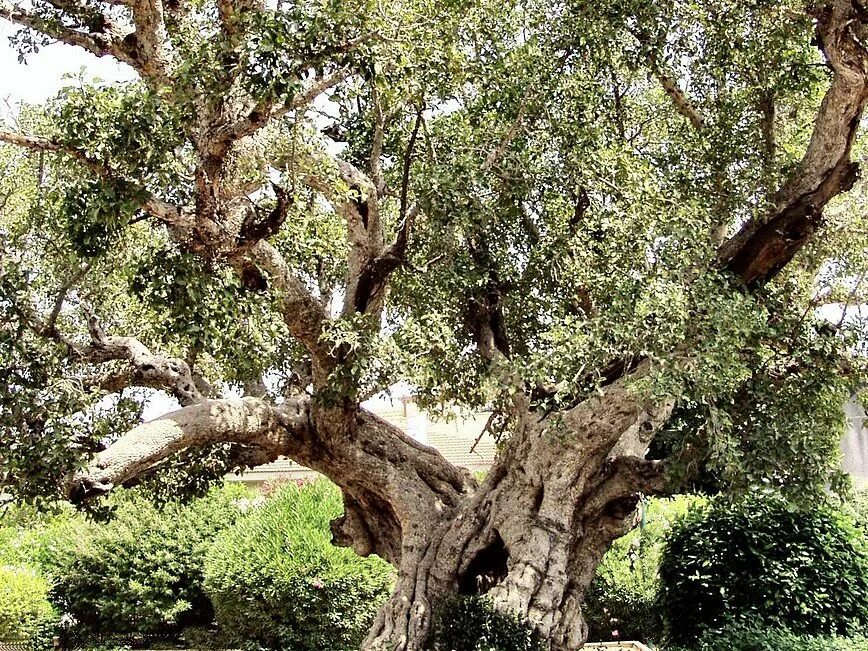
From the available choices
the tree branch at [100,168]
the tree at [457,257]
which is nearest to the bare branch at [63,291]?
the tree at [457,257]

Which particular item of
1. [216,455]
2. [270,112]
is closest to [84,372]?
[216,455]

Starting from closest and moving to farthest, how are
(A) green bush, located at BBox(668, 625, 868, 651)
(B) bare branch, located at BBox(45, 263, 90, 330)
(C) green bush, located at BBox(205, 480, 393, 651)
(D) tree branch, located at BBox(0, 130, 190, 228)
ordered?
(D) tree branch, located at BBox(0, 130, 190, 228) → (B) bare branch, located at BBox(45, 263, 90, 330) → (A) green bush, located at BBox(668, 625, 868, 651) → (C) green bush, located at BBox(205, 480, 393, 651)

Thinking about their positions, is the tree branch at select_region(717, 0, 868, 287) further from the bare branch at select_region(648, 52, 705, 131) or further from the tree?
the bare branch at select_region(648, 52, 705, 131)

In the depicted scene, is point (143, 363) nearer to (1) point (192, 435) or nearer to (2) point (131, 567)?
(1) point (192, 435)

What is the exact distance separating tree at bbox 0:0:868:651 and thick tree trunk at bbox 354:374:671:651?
3 centimetres

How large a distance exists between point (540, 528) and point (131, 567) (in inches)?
421

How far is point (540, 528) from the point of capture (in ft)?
30.0

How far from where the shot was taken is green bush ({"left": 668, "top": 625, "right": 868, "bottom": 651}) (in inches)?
355

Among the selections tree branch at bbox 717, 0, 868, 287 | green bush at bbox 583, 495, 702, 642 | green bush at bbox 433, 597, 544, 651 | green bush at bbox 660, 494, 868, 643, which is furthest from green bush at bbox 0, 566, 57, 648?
tree branch at bbox 717, 0, 868, 287

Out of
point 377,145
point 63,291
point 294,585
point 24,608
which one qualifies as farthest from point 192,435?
point 24,608

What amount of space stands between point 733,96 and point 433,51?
3.71 m

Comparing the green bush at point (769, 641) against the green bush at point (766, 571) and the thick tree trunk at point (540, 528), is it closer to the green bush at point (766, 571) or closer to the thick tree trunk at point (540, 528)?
the green bush at point (766, 571)

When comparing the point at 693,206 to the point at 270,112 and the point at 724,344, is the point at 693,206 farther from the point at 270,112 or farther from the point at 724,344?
the point at 270,112

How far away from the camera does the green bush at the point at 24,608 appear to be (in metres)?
15.0
